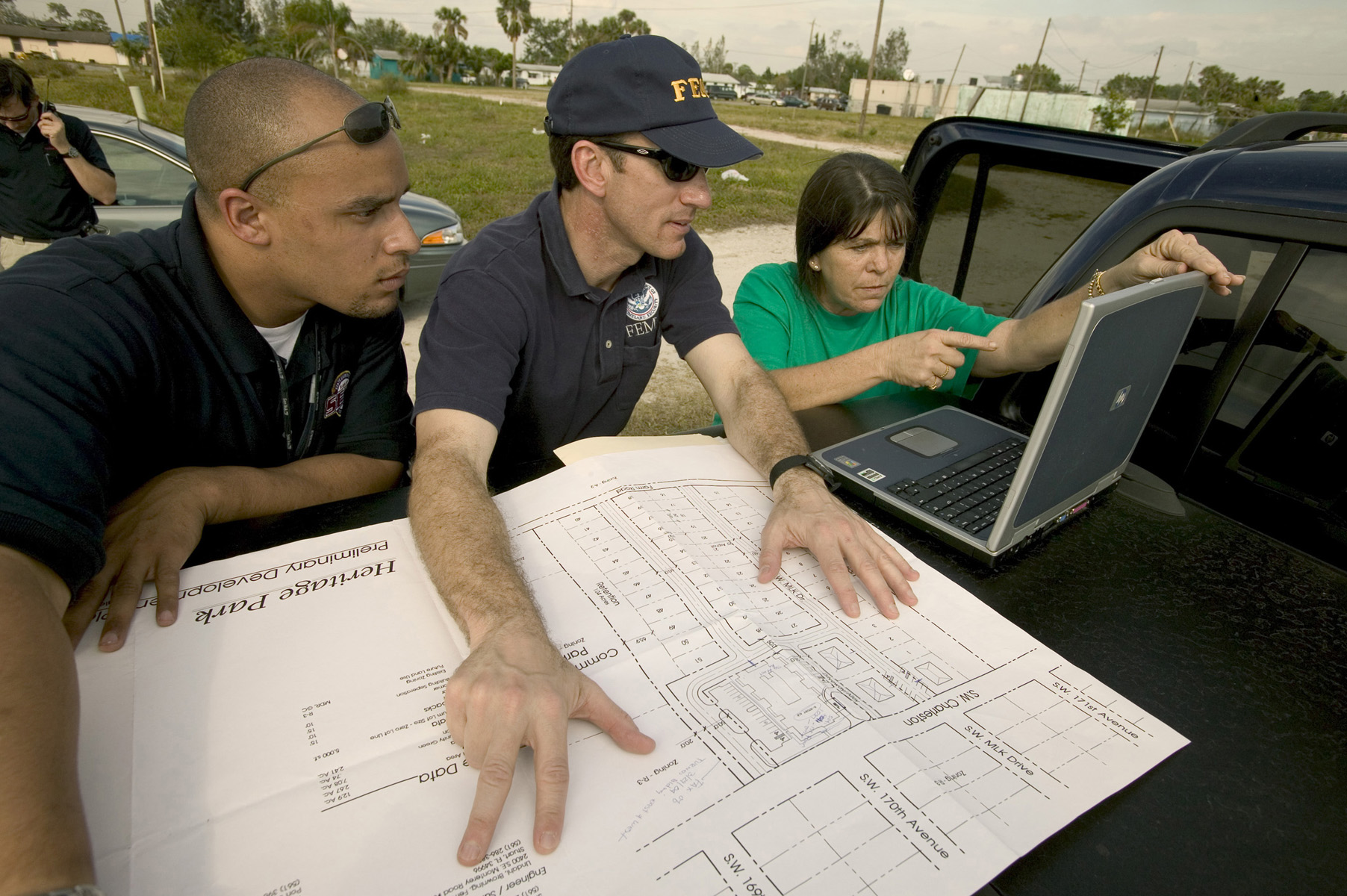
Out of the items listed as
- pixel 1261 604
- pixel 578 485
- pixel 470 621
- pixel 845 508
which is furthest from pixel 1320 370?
pixel 470 621

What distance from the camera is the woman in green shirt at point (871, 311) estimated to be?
156 centimetres

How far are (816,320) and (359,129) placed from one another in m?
1.42

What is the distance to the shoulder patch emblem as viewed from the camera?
5.36 ft

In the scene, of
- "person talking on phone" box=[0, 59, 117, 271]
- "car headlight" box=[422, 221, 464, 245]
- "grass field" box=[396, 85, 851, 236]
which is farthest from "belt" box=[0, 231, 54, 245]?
"grass field" box=[396, 85, 851, 236]

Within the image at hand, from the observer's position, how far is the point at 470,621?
0.90m

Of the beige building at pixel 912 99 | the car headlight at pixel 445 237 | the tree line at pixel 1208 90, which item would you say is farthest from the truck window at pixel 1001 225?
the beige building at pixel 912 99

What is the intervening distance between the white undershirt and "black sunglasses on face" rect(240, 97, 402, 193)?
324 millimetres

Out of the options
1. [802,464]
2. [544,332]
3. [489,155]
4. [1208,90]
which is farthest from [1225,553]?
[1208,90]

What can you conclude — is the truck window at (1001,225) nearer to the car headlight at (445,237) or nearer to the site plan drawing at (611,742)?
the site plan drawing at (611,742)

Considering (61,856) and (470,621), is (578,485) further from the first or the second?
(61,856)

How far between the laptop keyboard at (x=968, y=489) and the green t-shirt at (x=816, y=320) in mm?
756

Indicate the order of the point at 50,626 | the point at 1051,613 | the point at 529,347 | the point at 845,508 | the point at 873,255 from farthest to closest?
the point at 873,255
the point at 529,347
the point at 845,508
the point at 1051,613
the point at 50,626

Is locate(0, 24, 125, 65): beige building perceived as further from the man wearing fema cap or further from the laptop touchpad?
the laptop touchpad

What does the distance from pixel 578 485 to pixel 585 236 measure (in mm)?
808
